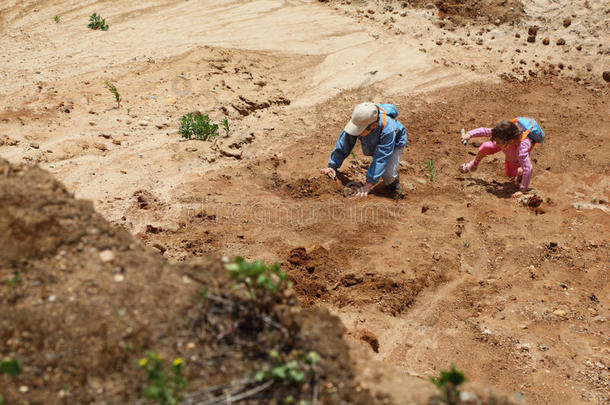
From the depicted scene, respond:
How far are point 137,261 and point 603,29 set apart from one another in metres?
9.13

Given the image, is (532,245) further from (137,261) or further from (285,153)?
(137,261)

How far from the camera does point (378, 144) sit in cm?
507

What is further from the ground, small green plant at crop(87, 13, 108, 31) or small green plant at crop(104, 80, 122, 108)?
small green plant at crop(87, 13, 108, 31)

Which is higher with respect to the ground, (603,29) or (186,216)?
(603,29)

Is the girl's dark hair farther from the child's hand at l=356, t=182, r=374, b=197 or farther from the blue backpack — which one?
the child's hand at l=356, t=182, r=374, b=197

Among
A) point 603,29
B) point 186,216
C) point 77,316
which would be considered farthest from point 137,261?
point 603,29

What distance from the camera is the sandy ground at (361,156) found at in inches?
148

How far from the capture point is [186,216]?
4.57 meters

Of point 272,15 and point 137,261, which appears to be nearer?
point 137,261

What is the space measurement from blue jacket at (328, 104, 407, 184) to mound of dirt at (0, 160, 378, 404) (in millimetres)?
2833

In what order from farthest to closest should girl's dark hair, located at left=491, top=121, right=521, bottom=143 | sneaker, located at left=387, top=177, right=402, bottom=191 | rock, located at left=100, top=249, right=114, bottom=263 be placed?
1. sneaker, located at left=387, top=177, right=402, bottom=191
2. girl's dark hair, located at left=491, top=121, right=521, bottom=143
3. rock, located at left=100, top=249, right=114, bottom=263

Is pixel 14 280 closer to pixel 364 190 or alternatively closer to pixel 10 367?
pixel 10 367

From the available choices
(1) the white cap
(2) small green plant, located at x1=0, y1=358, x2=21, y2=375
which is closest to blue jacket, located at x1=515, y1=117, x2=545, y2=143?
(1) the white cap

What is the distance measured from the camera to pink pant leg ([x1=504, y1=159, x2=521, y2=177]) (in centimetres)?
564
